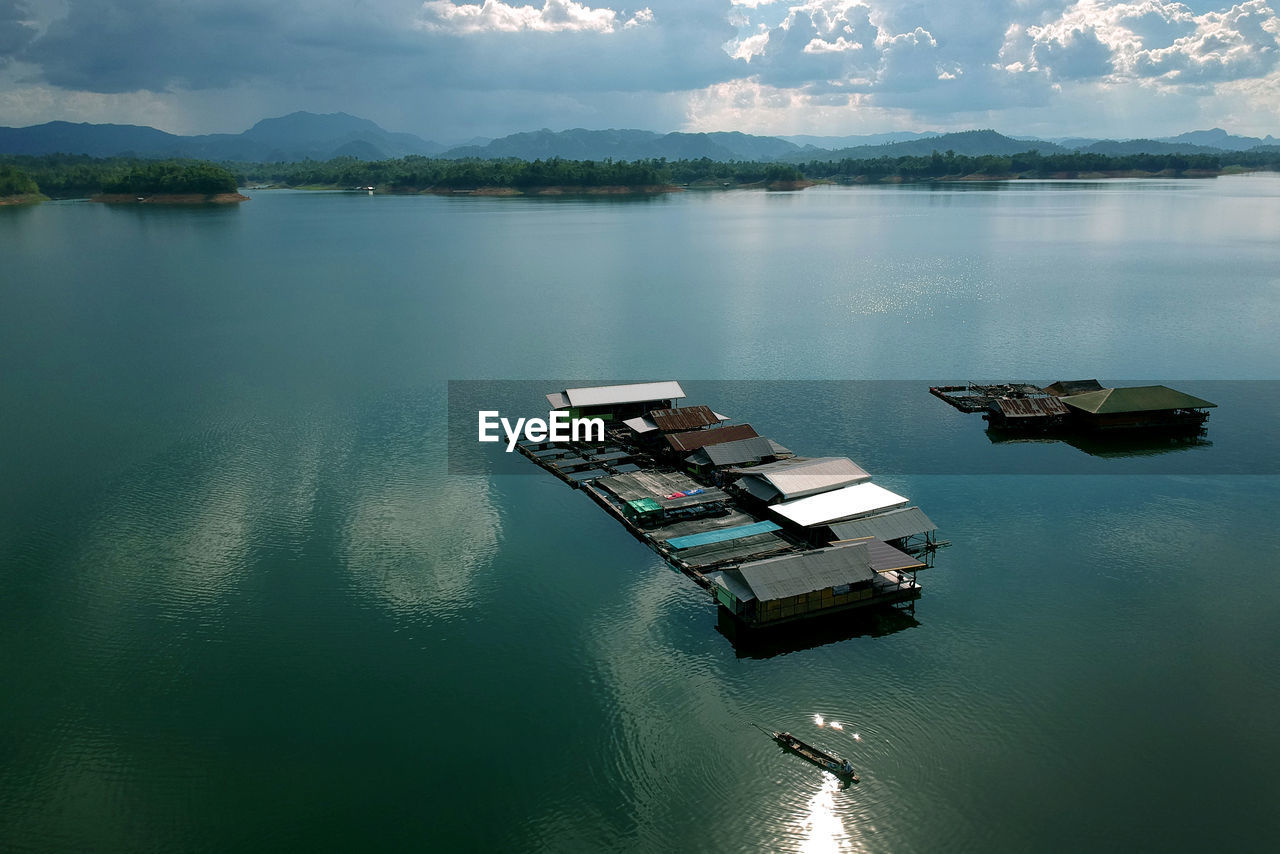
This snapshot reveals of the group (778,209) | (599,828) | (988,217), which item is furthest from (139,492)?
(778,209)

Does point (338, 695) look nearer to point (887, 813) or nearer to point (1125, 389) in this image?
point (887, 813)

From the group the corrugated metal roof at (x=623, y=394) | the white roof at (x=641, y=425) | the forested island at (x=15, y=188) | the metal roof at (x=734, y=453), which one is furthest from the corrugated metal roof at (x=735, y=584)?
the forested island at (x=15, y=188)

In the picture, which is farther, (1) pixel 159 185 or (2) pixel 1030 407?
(1) pixel 159 185

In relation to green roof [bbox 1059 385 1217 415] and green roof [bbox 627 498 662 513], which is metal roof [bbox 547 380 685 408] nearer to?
green roof [bbox 627 498 662 513]

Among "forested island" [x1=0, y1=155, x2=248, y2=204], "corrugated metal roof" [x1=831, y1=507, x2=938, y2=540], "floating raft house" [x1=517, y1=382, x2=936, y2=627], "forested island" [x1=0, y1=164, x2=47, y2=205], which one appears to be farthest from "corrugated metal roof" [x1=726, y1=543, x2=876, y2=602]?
"forested island" [x1=0, y1=164, x2=47, y2=205]

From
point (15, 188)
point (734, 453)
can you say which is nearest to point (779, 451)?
point (734, 453)

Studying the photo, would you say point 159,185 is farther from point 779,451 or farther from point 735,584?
point 735,584
